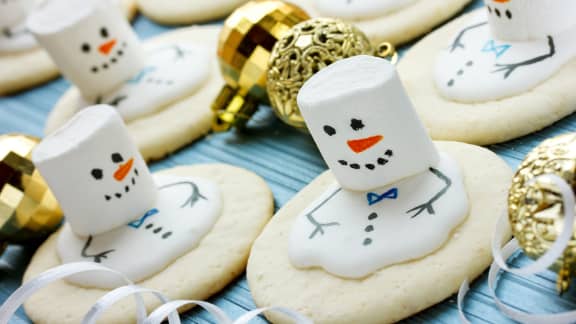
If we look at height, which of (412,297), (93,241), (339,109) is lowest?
(412,297)

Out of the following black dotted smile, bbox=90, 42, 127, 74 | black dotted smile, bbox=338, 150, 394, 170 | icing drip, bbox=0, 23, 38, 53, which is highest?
icing drip, bbox=0, 23, 38, 53

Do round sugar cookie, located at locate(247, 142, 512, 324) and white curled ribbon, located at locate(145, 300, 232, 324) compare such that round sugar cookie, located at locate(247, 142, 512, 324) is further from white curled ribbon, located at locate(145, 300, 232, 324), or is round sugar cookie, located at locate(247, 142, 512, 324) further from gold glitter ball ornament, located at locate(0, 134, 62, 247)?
gold glitter ball ornament, located at locate(0, 134, 62, 247)

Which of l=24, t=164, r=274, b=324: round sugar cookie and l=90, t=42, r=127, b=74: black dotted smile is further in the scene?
l=90, t=42, r=127, b=74: black dotted smile

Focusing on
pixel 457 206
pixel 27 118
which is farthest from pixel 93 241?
pixel 27 118

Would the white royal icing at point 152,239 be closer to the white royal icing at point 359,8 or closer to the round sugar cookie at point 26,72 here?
the white royal icing at point 359,8

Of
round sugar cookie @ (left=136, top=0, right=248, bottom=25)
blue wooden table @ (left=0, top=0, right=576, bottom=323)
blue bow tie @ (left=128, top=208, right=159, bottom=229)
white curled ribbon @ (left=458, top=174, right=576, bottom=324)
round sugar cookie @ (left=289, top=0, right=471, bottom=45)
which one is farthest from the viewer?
round sugar cookie @ (left=136, top=0, right=248, bottom=25)

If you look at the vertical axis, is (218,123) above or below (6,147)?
below

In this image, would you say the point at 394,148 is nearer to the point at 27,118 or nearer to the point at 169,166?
the point at 169,166

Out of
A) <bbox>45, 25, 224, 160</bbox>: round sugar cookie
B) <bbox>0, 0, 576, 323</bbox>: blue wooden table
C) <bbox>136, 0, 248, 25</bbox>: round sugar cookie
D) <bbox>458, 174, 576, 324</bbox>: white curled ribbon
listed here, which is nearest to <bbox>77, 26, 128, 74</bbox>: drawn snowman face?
<bbox>45, 25, 224, 160</bbox>: round sugar cookie

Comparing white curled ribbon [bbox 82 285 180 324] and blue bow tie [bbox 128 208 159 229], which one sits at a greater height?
white curled ribbon [bbox 82 285 180 324]
